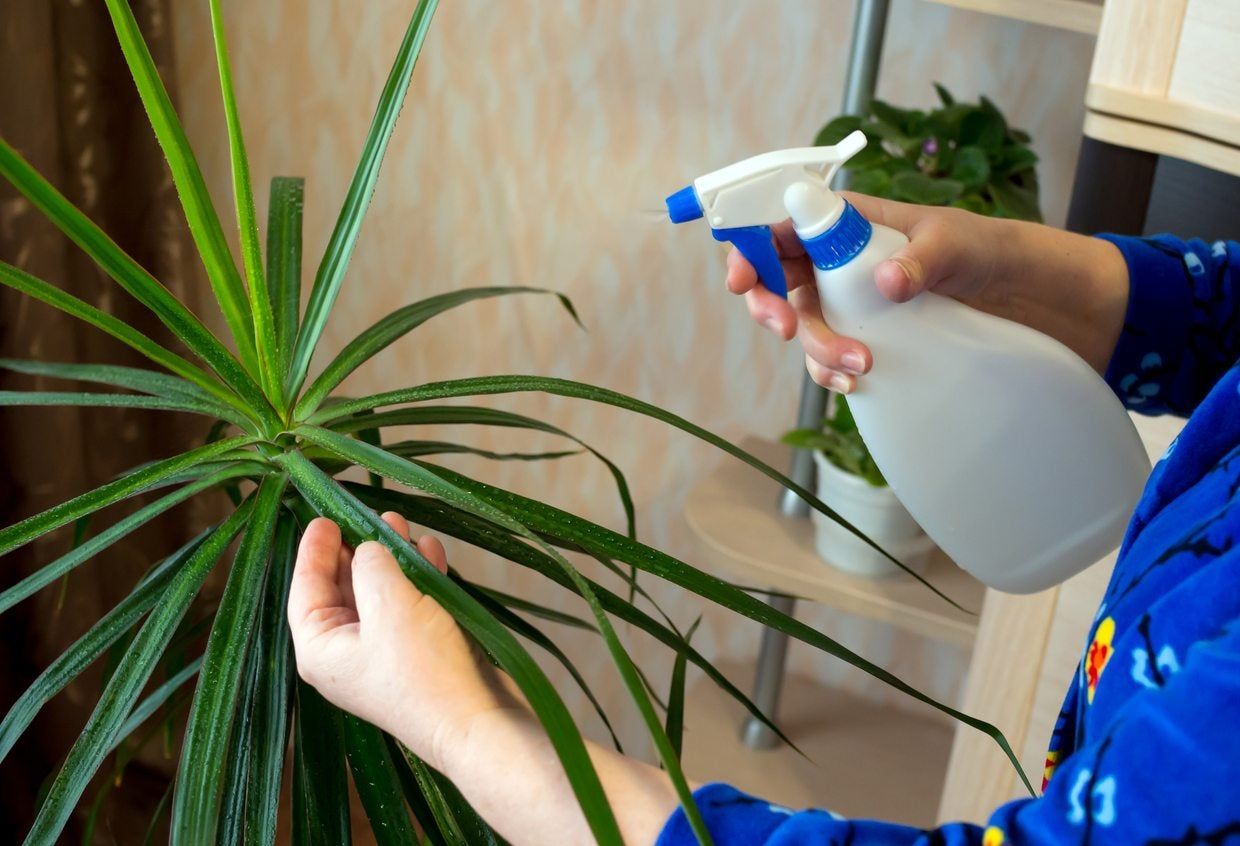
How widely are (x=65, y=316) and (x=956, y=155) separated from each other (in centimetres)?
94

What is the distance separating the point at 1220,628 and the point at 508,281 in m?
1.24

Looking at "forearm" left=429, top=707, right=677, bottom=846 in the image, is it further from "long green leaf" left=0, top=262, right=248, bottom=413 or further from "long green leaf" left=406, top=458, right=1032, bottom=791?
"long green leaf" left=0, top=262, right=248, bottom=413

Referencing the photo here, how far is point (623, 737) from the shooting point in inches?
69.2

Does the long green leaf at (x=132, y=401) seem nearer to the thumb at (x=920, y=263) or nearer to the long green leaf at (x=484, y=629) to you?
the long green leaf at (x=484, y=629)

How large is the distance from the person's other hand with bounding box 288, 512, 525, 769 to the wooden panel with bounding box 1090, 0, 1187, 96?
58 cm

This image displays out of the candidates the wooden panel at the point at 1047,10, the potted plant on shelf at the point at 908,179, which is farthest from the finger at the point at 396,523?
the wooden panel at the point at 1047,10

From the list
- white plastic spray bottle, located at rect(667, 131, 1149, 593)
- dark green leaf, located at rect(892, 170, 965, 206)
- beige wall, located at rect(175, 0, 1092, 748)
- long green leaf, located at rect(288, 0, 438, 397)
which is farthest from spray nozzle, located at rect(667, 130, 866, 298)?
beige wall, located at rect(175, 0, 1092, 748)

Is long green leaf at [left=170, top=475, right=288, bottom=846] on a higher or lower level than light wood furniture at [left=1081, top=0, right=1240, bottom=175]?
lower

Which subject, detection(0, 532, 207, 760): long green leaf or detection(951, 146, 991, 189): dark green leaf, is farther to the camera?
detection(951, 146, 991, 189): dark green leaf

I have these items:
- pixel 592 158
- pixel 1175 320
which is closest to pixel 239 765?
pixel 1175 320

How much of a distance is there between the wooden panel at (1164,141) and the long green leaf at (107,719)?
65cm

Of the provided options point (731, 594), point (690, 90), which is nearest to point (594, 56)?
point (690, 90)

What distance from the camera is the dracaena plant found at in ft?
1.86

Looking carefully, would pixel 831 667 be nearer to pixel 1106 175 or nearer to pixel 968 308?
pixel 1106 175
